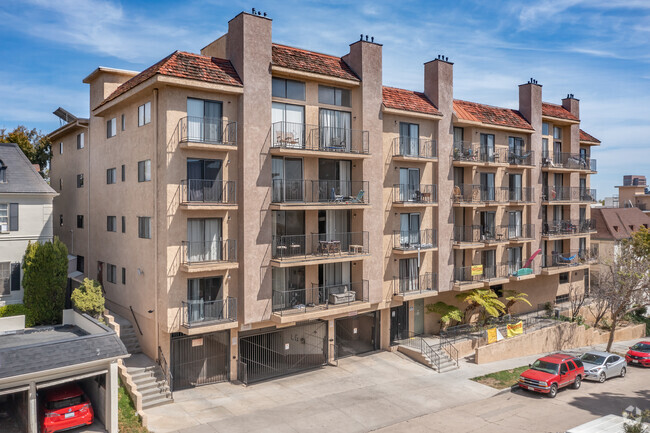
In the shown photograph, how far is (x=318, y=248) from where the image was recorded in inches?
1002

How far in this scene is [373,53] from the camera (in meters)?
27.2

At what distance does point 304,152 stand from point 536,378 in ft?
51.3

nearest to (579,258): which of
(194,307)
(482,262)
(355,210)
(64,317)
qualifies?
(482,262)

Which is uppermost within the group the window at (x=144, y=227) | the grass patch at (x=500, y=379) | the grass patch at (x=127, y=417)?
the window at (x=144, y=227)

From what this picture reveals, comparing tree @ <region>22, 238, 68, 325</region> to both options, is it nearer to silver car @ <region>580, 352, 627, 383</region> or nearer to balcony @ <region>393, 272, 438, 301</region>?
balcony @ <region>393, 272, 438, 301</region>

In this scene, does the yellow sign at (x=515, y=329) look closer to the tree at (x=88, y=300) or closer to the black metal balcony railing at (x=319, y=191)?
the black metal balcony railing at (x=319, y=191)

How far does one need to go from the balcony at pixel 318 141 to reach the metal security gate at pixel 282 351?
9191mm

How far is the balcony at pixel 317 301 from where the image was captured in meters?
23.9

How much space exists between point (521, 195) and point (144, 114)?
26.5 m

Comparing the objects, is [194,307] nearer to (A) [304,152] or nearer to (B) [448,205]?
(A) [304,152]

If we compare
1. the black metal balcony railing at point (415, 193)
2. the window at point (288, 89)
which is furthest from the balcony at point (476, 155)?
the window at point (288, 89)

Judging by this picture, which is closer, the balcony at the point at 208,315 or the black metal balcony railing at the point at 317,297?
the balcony at the point at 208,315


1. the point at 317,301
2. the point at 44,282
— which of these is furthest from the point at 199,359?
the point at 44,282

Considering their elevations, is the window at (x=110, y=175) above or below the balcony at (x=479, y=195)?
above
